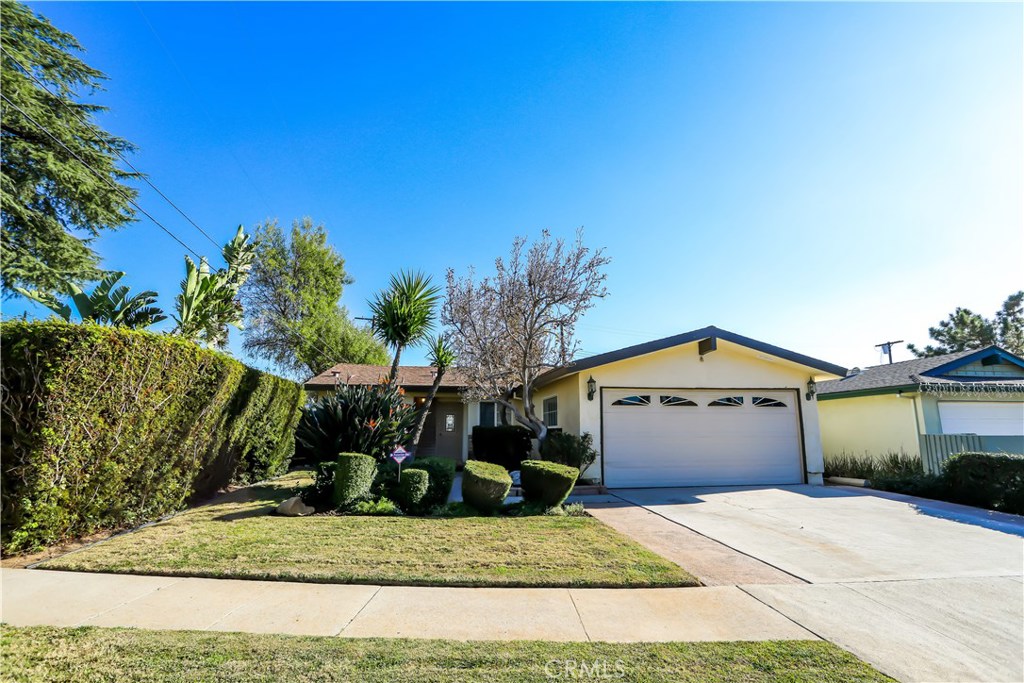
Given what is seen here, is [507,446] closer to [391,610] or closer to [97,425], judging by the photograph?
[97,425]

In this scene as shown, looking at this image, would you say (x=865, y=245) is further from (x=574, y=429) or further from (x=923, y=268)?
(x=574, y=429)

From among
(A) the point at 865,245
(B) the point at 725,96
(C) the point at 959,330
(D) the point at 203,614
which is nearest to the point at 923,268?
(A) the point at 865,245

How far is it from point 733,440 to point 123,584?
472 inches

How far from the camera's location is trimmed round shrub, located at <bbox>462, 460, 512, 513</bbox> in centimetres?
773

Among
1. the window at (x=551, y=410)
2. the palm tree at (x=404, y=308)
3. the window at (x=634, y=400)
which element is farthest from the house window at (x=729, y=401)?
the palm tree at (x=404, y=308)

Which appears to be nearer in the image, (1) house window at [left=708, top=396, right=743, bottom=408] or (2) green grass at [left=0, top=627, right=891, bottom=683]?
(2) green grass at [left=0, top=627, right=891, bottom=683]

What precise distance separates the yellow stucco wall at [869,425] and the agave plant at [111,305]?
19.0 metres

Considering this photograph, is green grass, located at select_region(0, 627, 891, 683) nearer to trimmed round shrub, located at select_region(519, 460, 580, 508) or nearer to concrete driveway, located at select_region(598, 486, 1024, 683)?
concrete driveway, located at select_region(598, 486, 1024, 683)

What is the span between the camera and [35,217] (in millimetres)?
12000

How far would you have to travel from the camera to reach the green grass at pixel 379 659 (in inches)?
108

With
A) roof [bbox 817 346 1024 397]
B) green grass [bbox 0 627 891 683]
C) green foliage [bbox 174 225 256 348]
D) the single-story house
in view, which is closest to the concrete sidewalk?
green grass [bbox 0 627 891 683]

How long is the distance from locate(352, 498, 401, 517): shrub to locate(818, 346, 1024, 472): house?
1166 centimetres

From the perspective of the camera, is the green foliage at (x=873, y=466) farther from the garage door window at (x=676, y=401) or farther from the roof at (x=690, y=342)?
the garage door window at (x=676, y=401)

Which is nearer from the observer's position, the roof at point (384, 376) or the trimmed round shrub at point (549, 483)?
the trimmed round shrub at point (549, 483)
